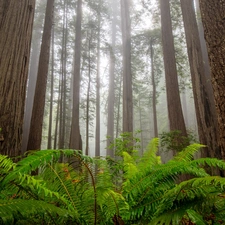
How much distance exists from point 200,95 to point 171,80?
202cm

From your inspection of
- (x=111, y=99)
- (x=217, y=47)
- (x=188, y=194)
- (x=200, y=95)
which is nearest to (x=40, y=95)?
(x=200, y=95)

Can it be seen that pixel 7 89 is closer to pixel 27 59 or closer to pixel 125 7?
pixel 27 59

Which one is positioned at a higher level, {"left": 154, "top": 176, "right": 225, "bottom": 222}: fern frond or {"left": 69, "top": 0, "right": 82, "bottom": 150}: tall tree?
{"left": 69, "top": 0, "right": 82, "bottom": 150}: tall tree

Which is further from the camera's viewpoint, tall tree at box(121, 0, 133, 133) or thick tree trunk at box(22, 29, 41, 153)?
thick tree trunk at box(22, 29, 41, 153)

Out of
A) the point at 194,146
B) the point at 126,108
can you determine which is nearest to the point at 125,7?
the point at 126,108

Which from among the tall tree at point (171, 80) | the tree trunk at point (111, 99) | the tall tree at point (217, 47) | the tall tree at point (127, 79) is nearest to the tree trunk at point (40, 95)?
the tall tree at point (171, 80)

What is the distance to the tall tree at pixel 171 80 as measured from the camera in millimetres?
7555

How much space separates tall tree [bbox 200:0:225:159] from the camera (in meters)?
2.83

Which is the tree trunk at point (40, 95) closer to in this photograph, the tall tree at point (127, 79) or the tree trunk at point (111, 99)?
the tall tree at point (127, 79)

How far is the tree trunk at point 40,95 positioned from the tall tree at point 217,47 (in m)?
5.41

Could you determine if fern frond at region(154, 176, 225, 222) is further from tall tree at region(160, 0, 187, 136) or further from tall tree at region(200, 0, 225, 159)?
tall tree at region(160, 0, 187, 136)

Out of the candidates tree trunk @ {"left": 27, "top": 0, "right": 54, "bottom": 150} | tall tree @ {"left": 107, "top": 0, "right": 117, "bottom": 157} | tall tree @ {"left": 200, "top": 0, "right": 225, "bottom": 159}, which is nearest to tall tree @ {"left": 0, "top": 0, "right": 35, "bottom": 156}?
tall tree @ {"left": 200, "top": 0, "right": 225, "bottom": 159}

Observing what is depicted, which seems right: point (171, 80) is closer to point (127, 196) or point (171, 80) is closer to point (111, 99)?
point (127, 196)

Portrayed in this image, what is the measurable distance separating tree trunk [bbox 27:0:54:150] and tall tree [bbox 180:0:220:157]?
509cm
